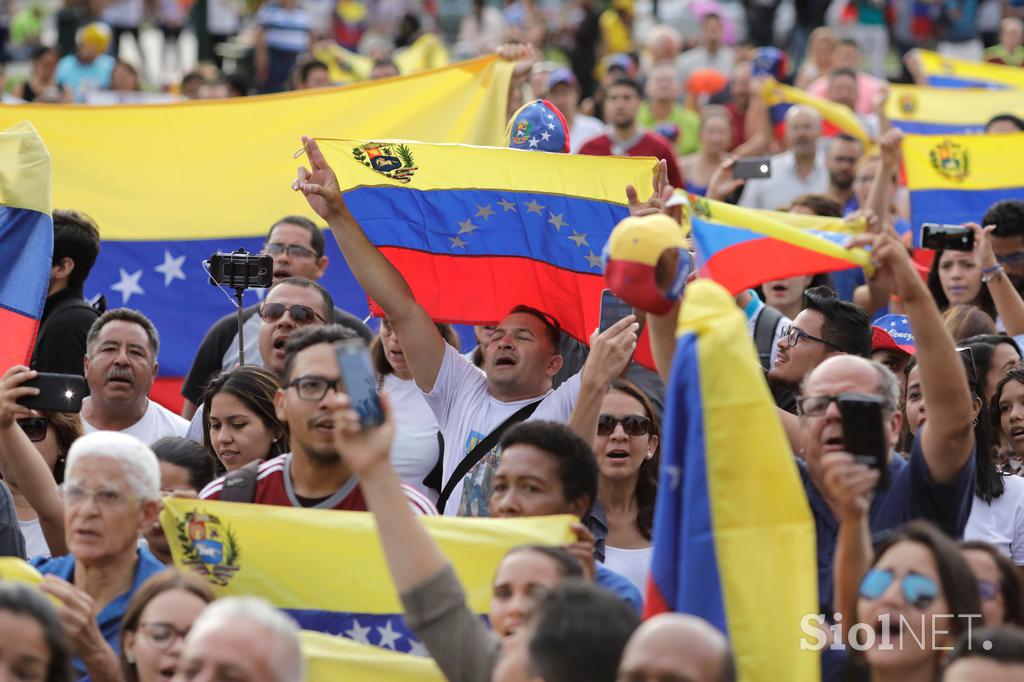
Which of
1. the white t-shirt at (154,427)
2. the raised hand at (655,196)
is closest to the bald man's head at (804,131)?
the raised hand at (655,196)

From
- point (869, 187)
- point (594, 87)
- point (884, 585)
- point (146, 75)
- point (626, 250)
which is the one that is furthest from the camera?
point (146, 75)

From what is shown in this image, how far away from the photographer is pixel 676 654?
361 cm

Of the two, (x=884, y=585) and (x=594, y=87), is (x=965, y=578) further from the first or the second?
(x=594, y=87)

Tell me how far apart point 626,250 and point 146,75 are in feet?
57.5

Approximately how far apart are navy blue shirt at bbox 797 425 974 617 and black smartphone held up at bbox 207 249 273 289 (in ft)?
9.81

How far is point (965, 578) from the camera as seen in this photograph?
4.17 meters

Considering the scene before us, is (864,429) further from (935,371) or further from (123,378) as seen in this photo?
(123,378)

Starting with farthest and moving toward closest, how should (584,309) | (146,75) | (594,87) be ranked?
(146,75)
(594,87)
(584,309)

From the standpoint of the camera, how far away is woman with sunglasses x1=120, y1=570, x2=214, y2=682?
449 centimetres

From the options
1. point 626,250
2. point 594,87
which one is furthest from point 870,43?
point 626,250

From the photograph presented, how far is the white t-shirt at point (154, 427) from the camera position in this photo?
7012mm

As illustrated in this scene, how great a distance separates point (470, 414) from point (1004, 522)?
6.56 ft

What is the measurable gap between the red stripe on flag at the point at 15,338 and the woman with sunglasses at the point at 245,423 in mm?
824

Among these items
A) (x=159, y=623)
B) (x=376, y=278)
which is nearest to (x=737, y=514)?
(x=159, y=623)
